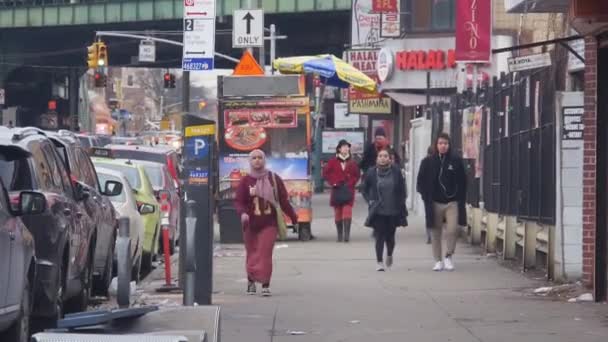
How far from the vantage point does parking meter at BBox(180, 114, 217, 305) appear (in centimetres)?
1324

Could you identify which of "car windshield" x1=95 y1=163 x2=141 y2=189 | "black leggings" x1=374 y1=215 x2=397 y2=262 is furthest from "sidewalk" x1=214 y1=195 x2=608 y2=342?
"car windshield" x1=95 y1=163 x2=141 y2=189

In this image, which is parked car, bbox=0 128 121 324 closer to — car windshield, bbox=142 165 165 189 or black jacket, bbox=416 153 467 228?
black jacket, bbox=416 153 467 228

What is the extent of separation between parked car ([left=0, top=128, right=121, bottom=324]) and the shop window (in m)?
29.3

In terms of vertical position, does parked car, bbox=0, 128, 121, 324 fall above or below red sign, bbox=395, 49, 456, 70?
below

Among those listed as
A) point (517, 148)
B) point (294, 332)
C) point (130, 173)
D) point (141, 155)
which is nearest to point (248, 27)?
point (141, 155)

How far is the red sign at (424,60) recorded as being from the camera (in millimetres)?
40344

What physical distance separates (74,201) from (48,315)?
6.57 feet

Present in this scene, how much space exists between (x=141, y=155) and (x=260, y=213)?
390 inches

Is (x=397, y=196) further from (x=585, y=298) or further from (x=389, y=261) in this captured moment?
(x=585, y=298)

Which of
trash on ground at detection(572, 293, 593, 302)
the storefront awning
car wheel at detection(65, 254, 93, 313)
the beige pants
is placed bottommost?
trash on ground at detection(572, 293, 593, 302)

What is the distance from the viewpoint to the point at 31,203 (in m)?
9.38

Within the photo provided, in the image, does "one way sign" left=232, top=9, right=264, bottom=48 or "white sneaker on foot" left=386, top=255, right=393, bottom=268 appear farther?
"one way sign" left=232, top=9, right=264, bottom=48

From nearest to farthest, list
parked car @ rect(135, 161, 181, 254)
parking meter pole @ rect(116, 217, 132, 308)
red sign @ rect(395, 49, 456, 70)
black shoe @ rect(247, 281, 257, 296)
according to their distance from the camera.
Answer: parking meter pole @ rect(116, 217, 132, 308), black shoe @ rect(247, 281, 257, 296), parked car @ rect(135, 161, 181, 254), red sign @ rect(395, 49, 456, 70)

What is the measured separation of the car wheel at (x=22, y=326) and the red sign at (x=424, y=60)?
31.3 metres
